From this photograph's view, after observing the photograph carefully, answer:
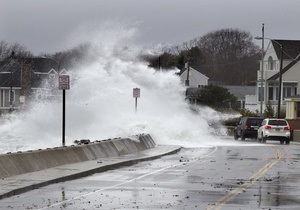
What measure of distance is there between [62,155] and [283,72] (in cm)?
6809

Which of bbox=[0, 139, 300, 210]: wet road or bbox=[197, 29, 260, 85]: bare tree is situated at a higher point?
bbox=[197, 29, 260, 85]: bare tree

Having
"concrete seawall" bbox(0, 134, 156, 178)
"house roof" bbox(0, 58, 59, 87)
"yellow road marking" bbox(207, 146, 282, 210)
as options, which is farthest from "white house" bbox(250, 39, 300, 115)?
"yellow road marking" bbox(207, 146, 282, 210)

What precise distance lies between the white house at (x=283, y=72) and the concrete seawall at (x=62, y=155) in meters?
56.9

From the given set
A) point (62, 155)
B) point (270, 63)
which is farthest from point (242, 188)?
point (270, 63)

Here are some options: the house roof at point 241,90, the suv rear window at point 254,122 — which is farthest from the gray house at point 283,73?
the suv rear window at point 254,122

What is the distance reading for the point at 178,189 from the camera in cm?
1869

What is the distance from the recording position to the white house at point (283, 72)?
90.5 m

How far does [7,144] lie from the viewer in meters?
36.5

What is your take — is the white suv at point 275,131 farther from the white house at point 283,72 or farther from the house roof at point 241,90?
the house roof at point 241,90

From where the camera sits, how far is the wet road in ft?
51.5

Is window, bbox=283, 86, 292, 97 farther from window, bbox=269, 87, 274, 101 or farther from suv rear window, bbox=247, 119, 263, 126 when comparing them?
suv rear window, bbox=247, 119, 263, 126

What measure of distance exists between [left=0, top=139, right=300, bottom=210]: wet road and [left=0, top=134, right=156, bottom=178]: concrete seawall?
1.51m

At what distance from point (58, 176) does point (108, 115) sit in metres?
25.2

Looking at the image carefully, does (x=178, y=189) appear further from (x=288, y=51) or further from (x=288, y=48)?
(x=288, y=48)
